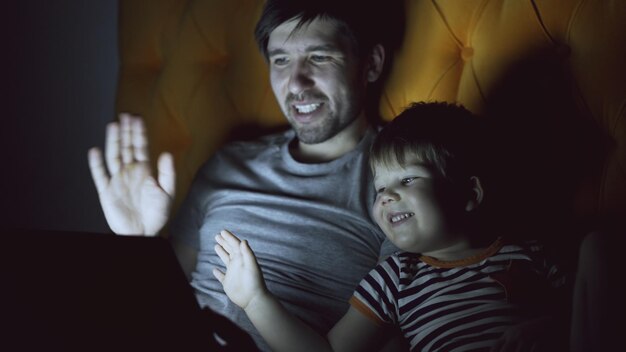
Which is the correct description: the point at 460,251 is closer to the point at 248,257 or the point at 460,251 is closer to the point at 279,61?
the point at 248,257

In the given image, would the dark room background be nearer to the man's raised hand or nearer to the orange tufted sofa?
the orange tufted sofa

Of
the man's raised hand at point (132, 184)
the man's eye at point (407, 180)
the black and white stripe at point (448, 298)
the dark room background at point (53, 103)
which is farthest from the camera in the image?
the dark room background at point (53, 103)

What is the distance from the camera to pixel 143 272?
65cm

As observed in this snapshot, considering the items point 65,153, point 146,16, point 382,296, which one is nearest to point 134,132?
point 146,16

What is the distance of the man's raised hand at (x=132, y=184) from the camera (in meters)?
1.06

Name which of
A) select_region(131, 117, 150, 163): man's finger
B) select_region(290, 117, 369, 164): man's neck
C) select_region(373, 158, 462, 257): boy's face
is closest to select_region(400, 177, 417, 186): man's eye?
select_region(373, 158, 462, 257): boy's face

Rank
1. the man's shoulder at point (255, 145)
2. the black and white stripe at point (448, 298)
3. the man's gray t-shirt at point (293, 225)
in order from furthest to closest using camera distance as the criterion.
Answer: the man's shoulder at point (255, 145), the man's gray t-shirt at point (293, 225), the black and white stripe at point (448, 298)

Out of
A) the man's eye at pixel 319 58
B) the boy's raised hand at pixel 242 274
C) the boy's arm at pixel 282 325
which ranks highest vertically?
the man's eye at pixel 319 58

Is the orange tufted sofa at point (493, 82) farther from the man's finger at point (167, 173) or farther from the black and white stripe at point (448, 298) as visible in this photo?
the man's finger at point (167, 173)

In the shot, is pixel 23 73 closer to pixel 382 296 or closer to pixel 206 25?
pixel 206 25

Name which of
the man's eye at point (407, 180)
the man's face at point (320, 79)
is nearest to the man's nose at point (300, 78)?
the man's face at point (320, 79)

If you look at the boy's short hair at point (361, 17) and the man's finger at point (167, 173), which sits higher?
the boy's short hair at point (361, 17)

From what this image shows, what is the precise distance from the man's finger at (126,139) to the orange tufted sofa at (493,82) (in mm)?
264

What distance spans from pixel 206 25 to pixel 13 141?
0.79 meters
